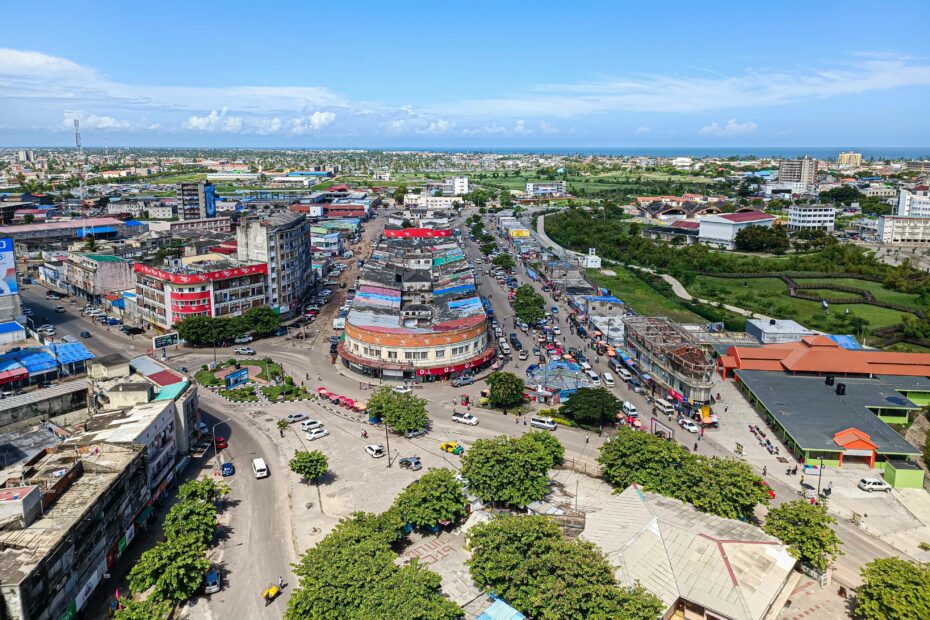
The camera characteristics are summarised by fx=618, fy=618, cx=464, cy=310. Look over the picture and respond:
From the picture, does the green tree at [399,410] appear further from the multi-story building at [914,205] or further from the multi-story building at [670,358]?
the multi-story building at [914,205]

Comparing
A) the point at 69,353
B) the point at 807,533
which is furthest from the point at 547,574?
the point at 69,353

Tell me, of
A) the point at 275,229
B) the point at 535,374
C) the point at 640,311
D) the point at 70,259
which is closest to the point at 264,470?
the point at 535,374

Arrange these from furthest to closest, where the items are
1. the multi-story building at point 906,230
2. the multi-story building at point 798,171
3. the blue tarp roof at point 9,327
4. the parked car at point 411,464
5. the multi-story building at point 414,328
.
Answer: the multi-story building at point 798,171
the multi-story building at point 906,230
the multi-story building at point 414,328
the blue tarp roof at point 9,327
the parked car at point 411,464

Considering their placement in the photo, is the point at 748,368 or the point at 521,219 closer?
the point at 748,368

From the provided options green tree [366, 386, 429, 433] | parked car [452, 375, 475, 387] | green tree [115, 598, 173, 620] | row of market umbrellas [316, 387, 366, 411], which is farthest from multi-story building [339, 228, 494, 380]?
green tree [115, 598, 173, 620]

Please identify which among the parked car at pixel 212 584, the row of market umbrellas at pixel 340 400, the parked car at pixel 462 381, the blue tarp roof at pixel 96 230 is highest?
the blue tarp roof at pixel 96 230

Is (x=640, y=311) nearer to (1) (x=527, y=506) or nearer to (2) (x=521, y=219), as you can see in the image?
(1) (x=527, y=506)

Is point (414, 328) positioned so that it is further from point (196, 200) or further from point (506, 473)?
point (196, 200)

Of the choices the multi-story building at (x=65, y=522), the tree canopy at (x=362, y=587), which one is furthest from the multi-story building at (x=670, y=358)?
the multi-story building at (x=65, y=522)
